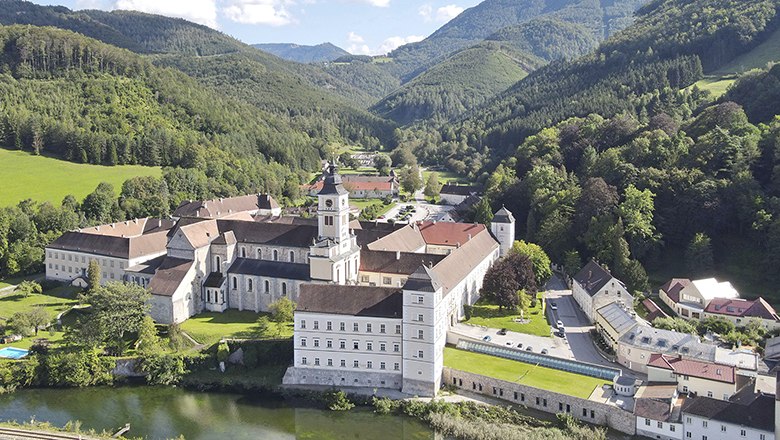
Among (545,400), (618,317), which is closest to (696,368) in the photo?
(545,400)

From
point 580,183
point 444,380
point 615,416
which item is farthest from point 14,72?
point 615,416

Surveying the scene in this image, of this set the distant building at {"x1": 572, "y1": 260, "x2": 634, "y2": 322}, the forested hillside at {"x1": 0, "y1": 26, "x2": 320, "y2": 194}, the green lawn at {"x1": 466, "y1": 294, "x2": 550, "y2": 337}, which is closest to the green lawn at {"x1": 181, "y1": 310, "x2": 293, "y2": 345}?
the green lawn at {"x1": 466, "y1": 294, "x2": 550, "y2": 337}

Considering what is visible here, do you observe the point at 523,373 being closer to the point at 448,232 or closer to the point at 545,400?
the point at 545,400

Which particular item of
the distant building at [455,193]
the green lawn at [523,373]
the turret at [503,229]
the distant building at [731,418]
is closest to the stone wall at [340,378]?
the green lawn at [523,373]

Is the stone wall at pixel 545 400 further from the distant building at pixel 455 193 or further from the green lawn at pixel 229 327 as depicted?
the distant building at pixel 455 193

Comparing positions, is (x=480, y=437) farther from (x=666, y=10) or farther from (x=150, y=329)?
(x=666, y=10)
